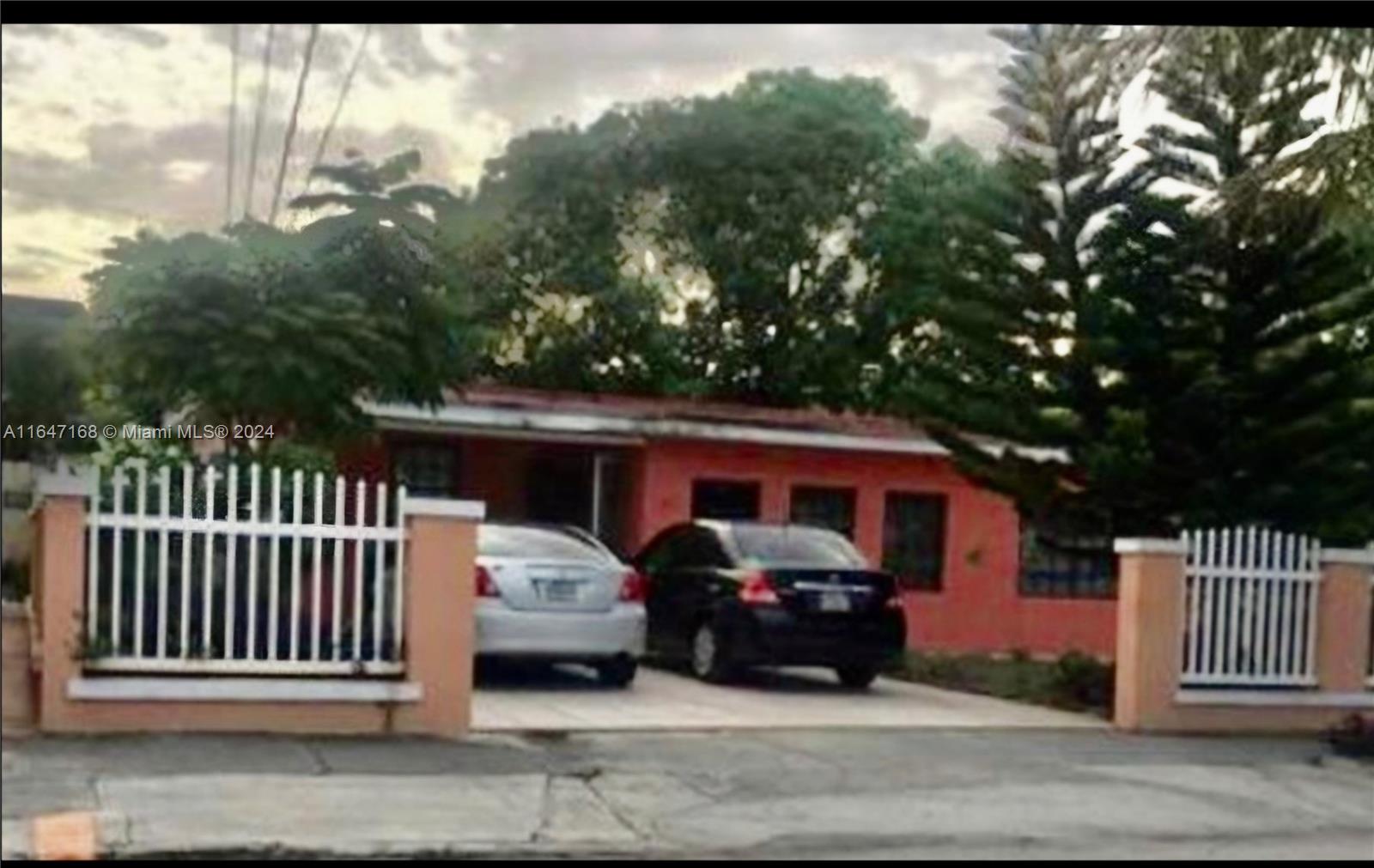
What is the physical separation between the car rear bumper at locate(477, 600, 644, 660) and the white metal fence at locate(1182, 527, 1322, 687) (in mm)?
3593

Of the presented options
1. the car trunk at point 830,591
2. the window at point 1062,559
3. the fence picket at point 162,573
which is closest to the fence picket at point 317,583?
the fence picket at point 162,573

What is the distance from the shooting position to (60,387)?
755 centimetres

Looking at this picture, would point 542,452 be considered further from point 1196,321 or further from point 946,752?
point 1196,321

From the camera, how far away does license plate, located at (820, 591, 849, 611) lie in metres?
12.7

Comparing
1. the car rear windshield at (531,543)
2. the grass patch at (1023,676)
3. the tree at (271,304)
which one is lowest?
the grass patch at (1023,676)

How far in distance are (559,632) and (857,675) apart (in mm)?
2904

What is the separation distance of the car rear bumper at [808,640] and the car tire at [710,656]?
13cm

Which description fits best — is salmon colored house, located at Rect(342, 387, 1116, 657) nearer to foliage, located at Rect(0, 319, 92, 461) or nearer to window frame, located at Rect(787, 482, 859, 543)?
window frame, located at Rect(787, 482, 859, 543)

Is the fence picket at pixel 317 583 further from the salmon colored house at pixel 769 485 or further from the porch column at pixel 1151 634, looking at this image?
the porch column at pixel 1151 634

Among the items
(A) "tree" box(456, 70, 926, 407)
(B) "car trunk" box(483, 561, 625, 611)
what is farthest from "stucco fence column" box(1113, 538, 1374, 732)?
(B) "car trunk" box(483, 561, 625, 611)

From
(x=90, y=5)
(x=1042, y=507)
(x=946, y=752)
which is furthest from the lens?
(x=1042, y=507)

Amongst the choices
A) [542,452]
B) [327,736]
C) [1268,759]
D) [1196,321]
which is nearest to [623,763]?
[327,736]

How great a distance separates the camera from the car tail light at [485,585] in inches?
401

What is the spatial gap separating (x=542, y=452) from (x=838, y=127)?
2726 millimetres
